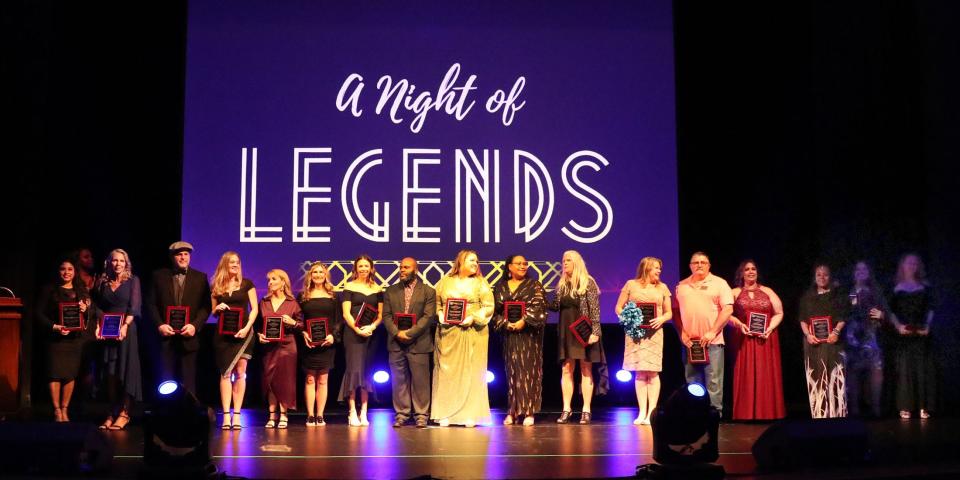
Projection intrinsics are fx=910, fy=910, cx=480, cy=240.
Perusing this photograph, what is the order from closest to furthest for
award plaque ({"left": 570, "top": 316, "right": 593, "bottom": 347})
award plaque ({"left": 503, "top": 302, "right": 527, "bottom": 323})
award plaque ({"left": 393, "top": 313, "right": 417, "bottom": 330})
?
award plaque ({"left": 393, "top": 313, "right": 417, "bottom": 330}) < award plaque ({"left": 503, "top": 302, "right": 527, "bottom": 323}) < award plaque ({"left": 570, "top": 316, "right": 593, "bottom": 347})

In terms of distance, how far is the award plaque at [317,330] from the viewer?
7.74 meters

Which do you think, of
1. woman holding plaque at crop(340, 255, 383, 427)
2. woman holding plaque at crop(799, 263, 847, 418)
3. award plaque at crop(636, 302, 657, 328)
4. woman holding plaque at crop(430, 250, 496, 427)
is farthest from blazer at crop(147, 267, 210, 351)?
woman holding plaque at crop(799, 263, 847, 418)

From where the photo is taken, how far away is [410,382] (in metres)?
7.94

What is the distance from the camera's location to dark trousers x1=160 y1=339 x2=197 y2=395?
7418 millimetres

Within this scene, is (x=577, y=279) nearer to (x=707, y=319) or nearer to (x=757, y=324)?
(x=707, y=319)

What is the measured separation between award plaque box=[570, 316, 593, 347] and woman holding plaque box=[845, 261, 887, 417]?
8.07 ft

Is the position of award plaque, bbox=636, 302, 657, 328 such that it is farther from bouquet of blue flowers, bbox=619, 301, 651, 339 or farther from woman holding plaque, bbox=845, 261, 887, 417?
woman holding plaque, bbox=845, 261, 887, 417

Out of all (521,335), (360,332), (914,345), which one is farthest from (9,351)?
(914,345)

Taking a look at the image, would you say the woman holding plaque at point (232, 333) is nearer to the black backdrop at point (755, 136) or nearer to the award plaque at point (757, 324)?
the black backdrop at point (755, 136)

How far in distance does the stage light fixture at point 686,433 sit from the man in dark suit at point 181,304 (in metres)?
4.28

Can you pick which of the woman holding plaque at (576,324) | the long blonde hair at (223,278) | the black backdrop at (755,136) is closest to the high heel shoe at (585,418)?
the woman holding plaque at (576,324)

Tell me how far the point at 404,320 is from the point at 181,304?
1.86 meters

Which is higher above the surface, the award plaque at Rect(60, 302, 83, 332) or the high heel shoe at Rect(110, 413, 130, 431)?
the award plaque at Rect(60, 302, 83, 332)

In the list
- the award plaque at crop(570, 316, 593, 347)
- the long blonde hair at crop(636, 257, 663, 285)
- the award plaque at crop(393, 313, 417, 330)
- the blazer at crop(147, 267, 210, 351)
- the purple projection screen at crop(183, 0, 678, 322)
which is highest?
the purple projection screen at crop(183, 0, 678, 322)
